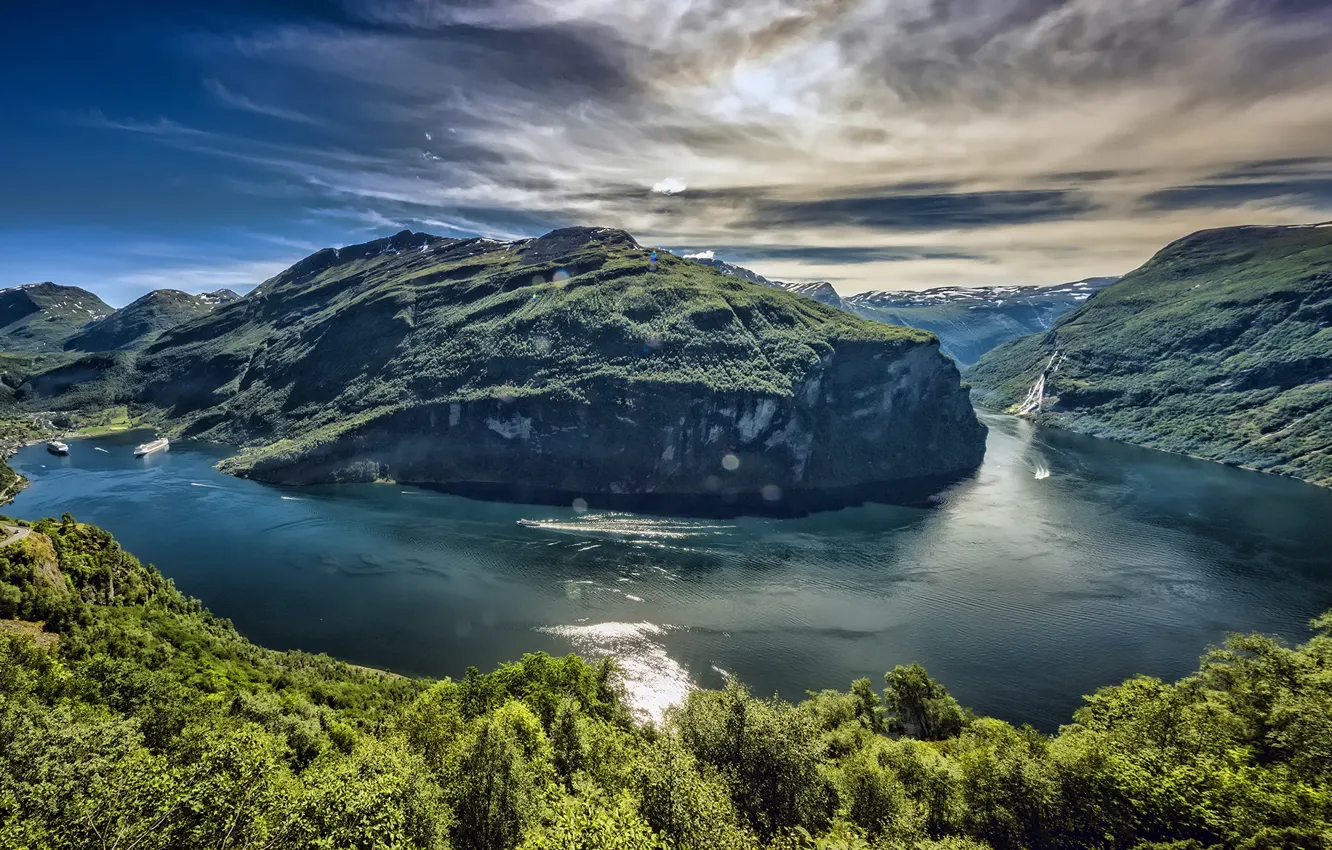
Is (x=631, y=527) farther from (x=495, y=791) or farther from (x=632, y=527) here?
(x=495, y=791)

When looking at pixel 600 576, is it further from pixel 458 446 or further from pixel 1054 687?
pixel 458 446

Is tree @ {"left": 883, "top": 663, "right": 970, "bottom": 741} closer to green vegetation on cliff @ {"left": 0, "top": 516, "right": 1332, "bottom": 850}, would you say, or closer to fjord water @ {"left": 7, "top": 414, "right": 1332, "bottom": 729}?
green vegetation on cliff @ {"left": 0, "top": 516, "right": 1332, "bottom": 850}

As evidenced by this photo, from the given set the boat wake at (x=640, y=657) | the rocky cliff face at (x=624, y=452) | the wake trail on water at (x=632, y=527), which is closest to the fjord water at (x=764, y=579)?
the boat wake at (x=640, y=657)

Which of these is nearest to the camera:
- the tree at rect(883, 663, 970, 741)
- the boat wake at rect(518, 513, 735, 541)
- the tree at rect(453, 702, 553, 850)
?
the tree at rect(453, 702, 553, 850)

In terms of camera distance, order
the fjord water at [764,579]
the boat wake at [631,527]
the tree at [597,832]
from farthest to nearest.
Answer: the boat wake at [631,527], the fjord water at [764,579], the tree at [597,832]

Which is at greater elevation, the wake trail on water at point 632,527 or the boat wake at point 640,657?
the wake trail on water at point 632,527

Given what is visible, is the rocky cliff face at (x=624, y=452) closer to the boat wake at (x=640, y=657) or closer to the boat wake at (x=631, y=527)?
the boat wake at (x=631, y=527)

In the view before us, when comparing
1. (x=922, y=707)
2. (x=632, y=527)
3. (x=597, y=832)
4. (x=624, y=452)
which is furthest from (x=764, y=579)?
(x=597, y=832)

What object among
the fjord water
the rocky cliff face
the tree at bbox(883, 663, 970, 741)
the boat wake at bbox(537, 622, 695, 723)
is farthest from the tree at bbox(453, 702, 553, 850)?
the rocky cliff face
